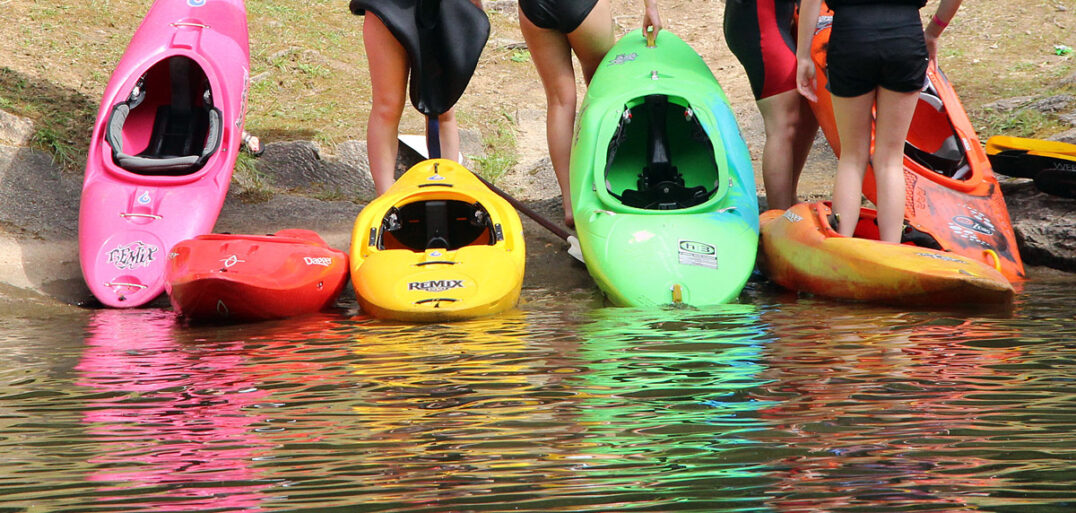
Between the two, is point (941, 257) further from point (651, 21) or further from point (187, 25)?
point (187, 25)

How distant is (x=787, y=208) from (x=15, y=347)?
11.0ft

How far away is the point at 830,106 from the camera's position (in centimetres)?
488

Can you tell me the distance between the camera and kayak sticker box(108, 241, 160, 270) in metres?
4.75

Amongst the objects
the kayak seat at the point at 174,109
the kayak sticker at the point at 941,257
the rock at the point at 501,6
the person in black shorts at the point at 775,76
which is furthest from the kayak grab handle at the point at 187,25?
the rock at the point at 501,6

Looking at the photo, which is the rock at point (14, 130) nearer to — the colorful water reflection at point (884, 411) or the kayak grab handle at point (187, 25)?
the kayak grab handle at point (187, 25)

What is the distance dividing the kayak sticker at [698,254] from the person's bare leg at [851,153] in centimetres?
55

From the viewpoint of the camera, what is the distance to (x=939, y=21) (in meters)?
4.48

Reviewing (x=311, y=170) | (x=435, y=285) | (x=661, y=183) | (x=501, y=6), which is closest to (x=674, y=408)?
(x=435, y=285)

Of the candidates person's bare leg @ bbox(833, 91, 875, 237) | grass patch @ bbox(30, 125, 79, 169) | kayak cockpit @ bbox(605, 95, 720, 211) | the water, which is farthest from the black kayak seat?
grass patch @ bbox(30, 125, 79, 169)

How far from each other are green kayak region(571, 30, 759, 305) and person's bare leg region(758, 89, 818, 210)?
6.4 inches

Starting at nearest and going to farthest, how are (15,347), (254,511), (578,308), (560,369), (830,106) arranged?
(254,511) < (560,369) < (15,347) < (578,308) < (830,106)

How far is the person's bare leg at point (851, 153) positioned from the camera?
418 cm

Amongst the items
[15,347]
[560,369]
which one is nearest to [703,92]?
[560,369]

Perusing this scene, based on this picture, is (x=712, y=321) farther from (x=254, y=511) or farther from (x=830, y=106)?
(x=254, y=511)
